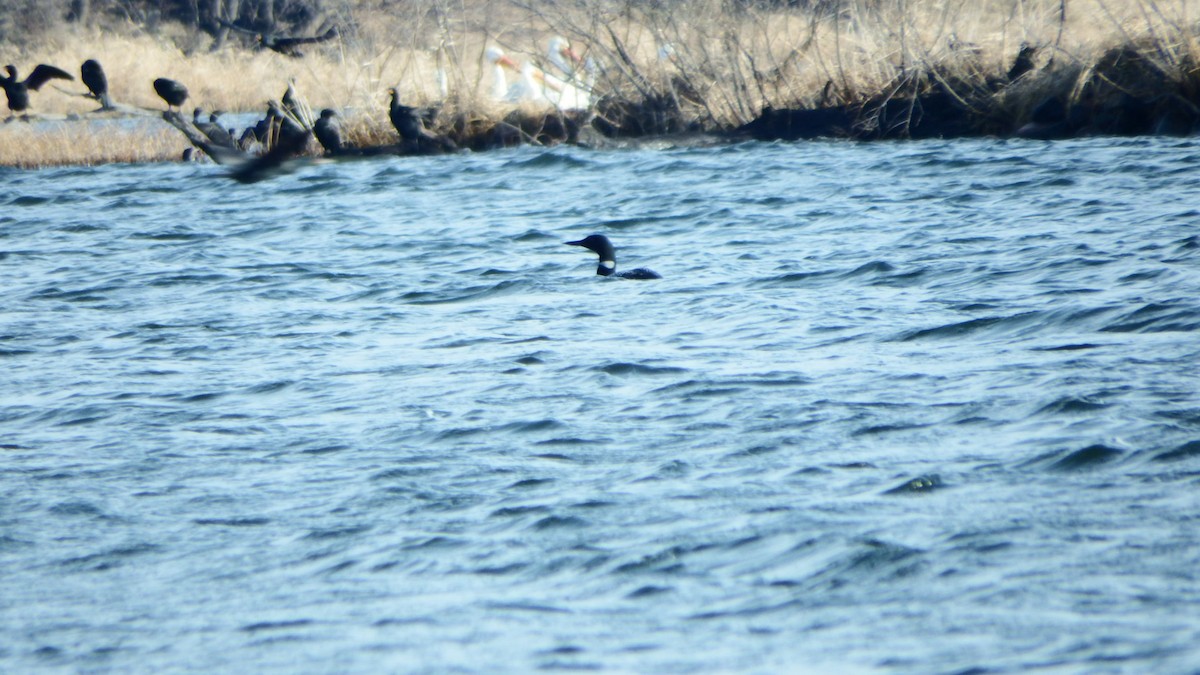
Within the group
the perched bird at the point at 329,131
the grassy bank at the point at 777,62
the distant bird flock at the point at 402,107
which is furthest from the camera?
the perched bird at the point at 329,131

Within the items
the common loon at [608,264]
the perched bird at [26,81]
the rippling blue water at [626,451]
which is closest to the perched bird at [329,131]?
the perched bird at [26,81]

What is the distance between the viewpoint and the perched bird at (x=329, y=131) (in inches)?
830

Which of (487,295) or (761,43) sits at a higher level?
(761,43)

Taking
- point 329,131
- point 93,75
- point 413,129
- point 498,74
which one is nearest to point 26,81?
point 93,75

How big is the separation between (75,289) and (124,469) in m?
5.74

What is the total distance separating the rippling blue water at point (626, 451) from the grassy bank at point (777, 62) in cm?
524

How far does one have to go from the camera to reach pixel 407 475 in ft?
21.1

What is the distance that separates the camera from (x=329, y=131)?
833 inches

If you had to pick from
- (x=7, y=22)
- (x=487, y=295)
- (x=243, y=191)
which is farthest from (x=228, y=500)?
(x=7, y=22)

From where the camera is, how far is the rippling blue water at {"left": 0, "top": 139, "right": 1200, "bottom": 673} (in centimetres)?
468

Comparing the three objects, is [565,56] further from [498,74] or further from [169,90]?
[169,90]

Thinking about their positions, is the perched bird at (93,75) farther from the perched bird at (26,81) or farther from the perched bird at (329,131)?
the perched bird at (329,131)

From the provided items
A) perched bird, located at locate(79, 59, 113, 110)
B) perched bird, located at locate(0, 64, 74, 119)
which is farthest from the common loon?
perched bird, located at locate(79, 59, 113, 110)

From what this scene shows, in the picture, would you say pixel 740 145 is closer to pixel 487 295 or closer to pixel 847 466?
pixel 487 295
